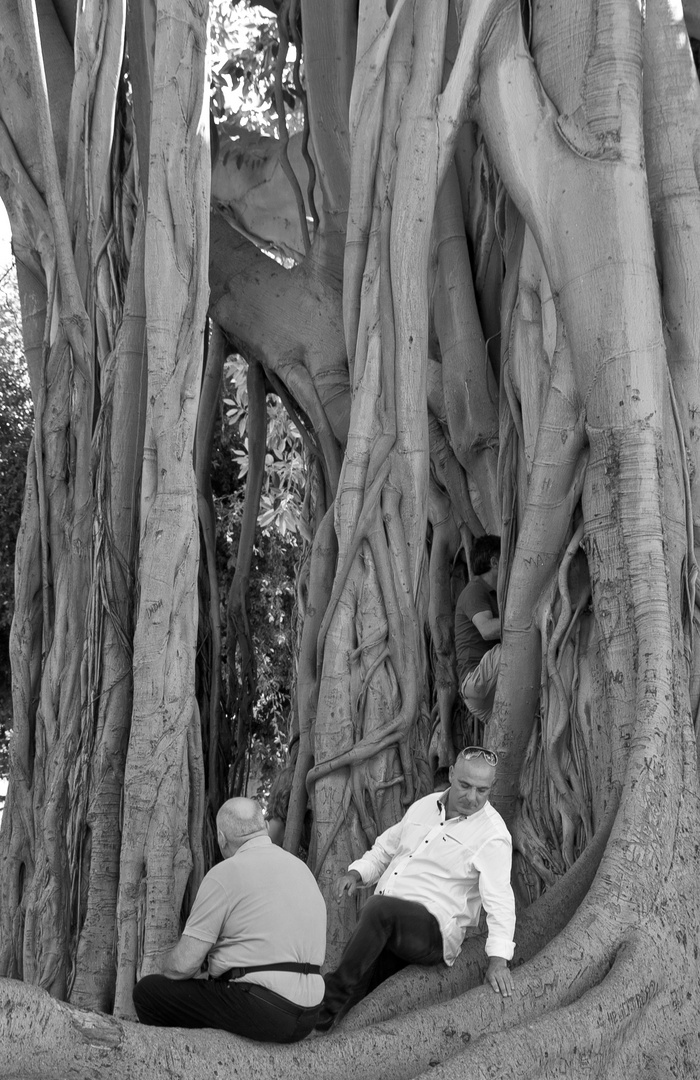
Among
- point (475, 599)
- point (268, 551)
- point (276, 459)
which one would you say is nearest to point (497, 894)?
point (475, 599)

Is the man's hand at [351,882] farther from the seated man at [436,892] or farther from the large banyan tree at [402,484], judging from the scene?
the large banyan tree at [402,484]

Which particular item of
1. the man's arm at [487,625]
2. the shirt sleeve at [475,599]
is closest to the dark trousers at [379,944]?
the man's arm at [487,625]

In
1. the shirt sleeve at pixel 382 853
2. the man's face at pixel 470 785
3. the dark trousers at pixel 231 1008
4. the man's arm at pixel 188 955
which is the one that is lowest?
the dark trousers at pixel 231 1008

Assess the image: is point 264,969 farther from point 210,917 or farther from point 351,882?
point 351,882

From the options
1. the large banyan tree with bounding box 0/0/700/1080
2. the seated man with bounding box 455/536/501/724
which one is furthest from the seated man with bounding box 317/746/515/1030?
the seated man with bounding box 455/536/501/724

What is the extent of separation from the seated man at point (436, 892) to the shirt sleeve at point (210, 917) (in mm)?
525

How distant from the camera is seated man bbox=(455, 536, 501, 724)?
4.09 meters

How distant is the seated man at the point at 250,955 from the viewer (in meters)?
2.40

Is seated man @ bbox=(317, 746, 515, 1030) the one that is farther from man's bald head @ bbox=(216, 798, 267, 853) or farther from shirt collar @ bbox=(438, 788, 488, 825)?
man's bald head @ bbox=(216, 798, 267, 853)

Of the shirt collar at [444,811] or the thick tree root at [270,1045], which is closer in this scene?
the thick tree root at [270,1045]

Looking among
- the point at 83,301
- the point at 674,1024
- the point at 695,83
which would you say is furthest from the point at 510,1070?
the point at 695,83

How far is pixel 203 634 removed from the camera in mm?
4867

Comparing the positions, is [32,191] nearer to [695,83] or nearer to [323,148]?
[323,148]

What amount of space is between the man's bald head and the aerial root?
59cm
